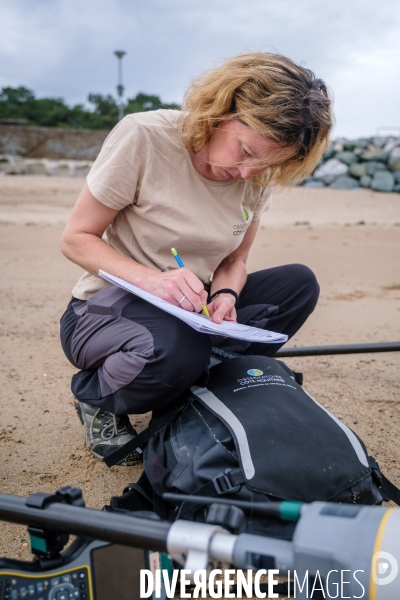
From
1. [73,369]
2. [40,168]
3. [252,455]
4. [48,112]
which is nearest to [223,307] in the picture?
[252,455]

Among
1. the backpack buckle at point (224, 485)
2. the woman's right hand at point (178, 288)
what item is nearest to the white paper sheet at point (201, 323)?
the woman's right hand at point (178, 288)

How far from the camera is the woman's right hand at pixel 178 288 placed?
63.8 inches

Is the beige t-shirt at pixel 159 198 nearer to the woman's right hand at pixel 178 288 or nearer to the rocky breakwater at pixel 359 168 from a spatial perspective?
the woman's right hand at pixel 178 288

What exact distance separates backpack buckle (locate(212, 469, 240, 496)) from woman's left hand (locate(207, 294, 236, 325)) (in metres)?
0.54

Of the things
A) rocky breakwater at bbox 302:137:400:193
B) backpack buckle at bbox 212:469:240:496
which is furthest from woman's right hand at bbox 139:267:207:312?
rocky breakwater at bbox 302:137:400:193

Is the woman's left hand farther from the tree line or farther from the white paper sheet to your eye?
the tree line

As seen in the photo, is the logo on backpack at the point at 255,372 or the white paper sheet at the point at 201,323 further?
the logo on backpack at the point at 255,372

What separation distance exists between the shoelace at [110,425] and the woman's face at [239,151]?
83 centimetres

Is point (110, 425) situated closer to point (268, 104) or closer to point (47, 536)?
point (47, 536)

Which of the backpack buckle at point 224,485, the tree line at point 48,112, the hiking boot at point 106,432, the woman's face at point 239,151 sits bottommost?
the tree line at point 48,112

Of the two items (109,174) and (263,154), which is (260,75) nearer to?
(263,154)

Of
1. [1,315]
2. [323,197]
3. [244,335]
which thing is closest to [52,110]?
[323,197]

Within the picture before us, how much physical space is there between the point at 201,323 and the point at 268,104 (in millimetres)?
630

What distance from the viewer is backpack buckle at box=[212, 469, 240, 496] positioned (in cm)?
130
